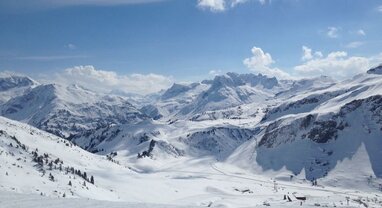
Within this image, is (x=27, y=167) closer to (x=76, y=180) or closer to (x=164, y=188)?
(x=76, y=180)

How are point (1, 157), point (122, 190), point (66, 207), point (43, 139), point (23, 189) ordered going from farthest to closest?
point (43, 139) < point (122, 190) < point (1, 157) < point (23, 189) < point (66, 207)

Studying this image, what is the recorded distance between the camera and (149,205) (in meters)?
36.4

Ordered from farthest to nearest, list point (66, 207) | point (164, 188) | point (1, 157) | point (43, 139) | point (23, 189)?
point (43, 139) → point (164, 188) → point (1, 157) → point (23, 189) → point (66, 207)

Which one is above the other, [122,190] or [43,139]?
[43,139]

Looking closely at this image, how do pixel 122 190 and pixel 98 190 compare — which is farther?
pixel 122 190

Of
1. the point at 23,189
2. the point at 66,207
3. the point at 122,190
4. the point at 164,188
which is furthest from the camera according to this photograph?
the point at 164,188

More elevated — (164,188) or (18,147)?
(18,147)

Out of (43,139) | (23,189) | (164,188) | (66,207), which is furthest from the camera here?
(43,139)

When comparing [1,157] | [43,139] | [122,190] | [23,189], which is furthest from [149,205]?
[43,139]

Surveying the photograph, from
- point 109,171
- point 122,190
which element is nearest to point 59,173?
point 122,190

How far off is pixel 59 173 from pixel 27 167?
8.95 meters

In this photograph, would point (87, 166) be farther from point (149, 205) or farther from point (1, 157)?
point (149, 205)

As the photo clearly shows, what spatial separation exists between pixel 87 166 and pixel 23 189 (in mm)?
78652

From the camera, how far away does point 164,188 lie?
175 meters
